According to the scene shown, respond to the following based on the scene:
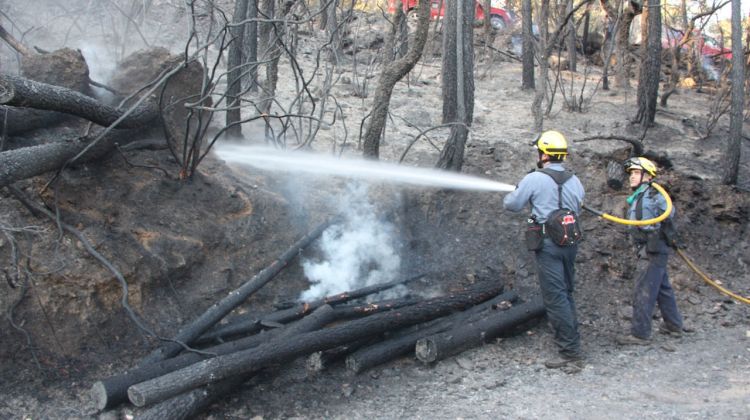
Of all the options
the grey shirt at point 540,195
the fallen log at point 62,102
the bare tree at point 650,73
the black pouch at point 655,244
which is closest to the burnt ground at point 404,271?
the fallen log at point 62,102

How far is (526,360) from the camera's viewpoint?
5957 millimetres

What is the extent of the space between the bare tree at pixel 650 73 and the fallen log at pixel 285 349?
6338 mm

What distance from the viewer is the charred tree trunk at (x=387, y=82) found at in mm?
8055

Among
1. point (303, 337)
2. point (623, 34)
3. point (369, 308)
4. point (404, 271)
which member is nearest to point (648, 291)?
point (404, 271)

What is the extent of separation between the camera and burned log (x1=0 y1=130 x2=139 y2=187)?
16.3ft

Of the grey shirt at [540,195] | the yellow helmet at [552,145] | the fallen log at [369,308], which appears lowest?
the fallen log at [369,308]

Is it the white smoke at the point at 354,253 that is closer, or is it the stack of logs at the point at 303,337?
the stack of logs at the point at 303,337

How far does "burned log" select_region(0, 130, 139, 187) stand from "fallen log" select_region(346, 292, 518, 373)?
2980 mm

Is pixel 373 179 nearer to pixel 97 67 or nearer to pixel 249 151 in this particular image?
pixel 249 151

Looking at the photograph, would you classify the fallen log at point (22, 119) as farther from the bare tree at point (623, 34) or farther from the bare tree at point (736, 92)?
the bare tree at point (623, 34)

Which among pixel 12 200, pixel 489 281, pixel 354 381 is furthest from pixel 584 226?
pixel 12 200

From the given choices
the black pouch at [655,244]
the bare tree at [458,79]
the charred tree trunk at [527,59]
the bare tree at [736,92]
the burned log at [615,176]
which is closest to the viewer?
the black pouch at [655,244]

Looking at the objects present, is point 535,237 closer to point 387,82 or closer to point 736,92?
point 387,82

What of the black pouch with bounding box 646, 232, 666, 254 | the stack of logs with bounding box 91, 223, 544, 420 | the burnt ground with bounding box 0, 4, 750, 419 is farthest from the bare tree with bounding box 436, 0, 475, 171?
the black pouch with bounding box 646, 232, 666, 254
